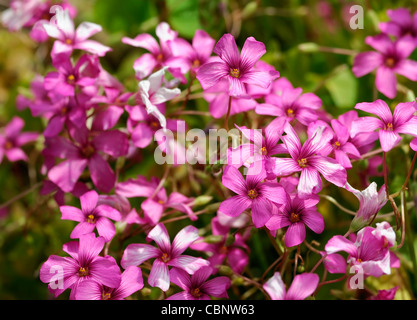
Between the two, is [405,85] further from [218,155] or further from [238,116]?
[218,155]

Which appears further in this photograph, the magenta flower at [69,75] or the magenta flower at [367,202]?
the magenta flower at [69,75]

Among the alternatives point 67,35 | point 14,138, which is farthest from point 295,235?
point 14,138

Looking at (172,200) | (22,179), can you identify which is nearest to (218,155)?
(172,200)

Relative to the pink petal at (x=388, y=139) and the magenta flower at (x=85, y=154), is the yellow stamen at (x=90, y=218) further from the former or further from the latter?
the pink petal at (x=388, y=139)

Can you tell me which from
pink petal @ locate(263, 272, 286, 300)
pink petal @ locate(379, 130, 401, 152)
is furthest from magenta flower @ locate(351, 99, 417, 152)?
pink petal @ locate(263, 272, 286, 300)

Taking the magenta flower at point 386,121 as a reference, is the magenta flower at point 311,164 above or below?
below

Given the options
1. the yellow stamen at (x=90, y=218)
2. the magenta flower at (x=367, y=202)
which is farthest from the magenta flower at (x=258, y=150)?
the yellow stamen at (x=90, y=218)
